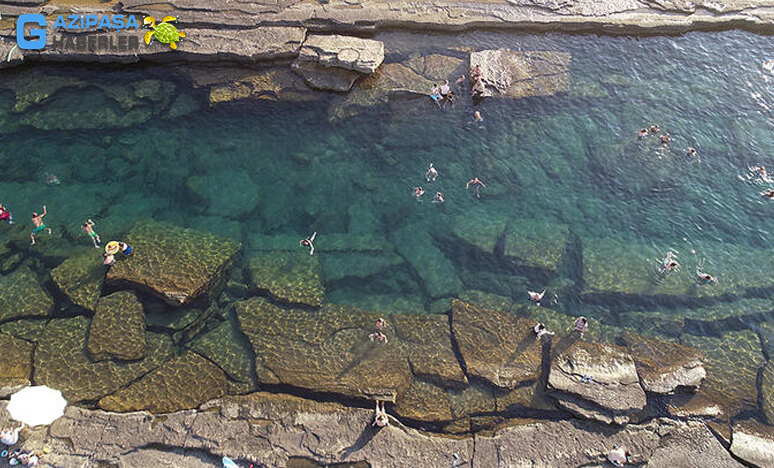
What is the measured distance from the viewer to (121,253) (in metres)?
14.4

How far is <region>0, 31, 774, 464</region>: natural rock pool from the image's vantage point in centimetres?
1280

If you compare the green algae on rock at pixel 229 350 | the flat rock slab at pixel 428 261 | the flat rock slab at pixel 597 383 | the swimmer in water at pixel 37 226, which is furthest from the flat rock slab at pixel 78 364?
the flat rock slab at pixel 597 383

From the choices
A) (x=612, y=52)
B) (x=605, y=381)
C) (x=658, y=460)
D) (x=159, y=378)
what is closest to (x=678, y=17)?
(x=612, y=52)

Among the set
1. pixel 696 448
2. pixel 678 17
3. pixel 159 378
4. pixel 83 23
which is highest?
pixel 678 17

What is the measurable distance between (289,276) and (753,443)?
13197mm

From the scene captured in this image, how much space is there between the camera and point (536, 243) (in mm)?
16031

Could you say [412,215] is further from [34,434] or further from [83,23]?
[83,23]

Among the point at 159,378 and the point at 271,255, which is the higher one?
the point at 271,255

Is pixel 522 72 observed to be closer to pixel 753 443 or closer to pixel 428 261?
pixel 428 261

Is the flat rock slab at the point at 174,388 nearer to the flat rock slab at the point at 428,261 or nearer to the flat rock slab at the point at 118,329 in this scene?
the flat rock slab at the point at 118,329

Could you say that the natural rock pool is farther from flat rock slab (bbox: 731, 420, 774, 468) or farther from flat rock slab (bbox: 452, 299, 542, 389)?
flat rock slab (bbox: 731, 420, 774, 468)

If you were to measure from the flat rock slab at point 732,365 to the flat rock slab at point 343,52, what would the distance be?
14.7 m

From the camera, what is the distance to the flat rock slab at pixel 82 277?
45.3ft

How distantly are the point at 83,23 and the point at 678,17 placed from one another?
26.2 metres
